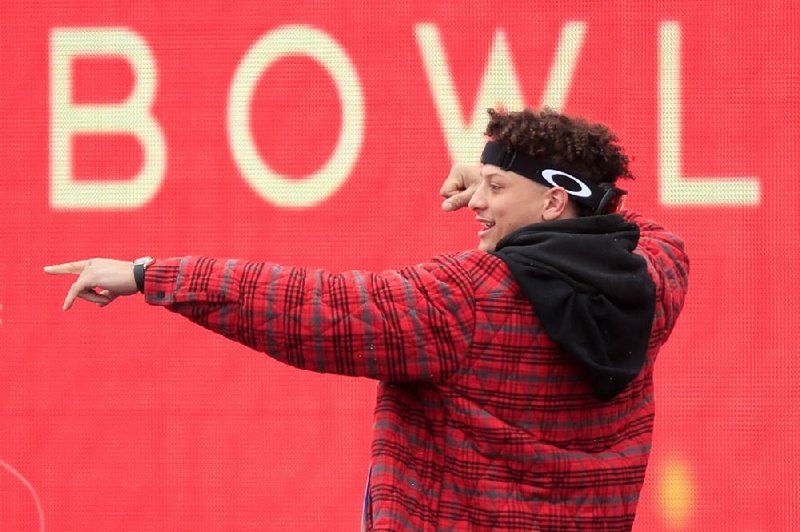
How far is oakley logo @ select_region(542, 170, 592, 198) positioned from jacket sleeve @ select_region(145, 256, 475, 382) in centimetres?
25

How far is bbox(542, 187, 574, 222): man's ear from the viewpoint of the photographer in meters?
1.58

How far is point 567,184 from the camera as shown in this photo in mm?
1579

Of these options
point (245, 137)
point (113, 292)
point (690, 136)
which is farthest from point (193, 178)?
point (113, 292)

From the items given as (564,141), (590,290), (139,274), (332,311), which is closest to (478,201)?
(564,141)

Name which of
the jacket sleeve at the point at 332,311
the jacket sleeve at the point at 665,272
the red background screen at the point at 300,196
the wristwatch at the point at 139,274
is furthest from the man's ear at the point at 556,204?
the red background screen at the point at 300,196

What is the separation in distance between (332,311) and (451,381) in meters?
0.18

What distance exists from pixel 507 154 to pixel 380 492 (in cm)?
50

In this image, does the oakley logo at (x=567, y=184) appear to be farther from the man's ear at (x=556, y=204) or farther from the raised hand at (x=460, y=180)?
the raised hand at (x=460, y=180)

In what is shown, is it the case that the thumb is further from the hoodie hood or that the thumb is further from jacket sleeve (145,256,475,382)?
jacket sleeve (145,256,475,382)

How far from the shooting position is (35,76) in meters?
2.71

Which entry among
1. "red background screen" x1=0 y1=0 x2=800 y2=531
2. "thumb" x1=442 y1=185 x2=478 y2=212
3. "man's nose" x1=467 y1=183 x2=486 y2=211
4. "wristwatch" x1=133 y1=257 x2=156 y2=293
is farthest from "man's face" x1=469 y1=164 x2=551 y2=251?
"red background screen" x1=0 y1=0 x2=800 y2=531

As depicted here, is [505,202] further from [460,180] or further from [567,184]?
[460,180]

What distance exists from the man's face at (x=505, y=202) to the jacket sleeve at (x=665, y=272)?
172mm

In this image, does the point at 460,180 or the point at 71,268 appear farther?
the point at 460,180
